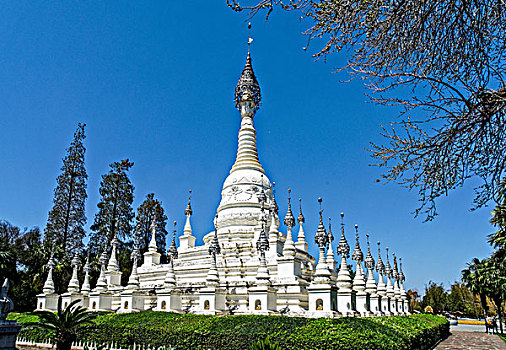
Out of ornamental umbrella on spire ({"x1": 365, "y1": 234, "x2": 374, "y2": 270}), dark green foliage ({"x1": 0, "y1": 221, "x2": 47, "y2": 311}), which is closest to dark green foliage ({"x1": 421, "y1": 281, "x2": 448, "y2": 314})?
ornamental umbrella on spire ({"x1": 365, "y1": 234, "x2": 374, "y2": 270})

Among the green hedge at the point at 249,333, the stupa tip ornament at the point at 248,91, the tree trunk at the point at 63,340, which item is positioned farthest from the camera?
the stupa tip ornament at the point at 248,91

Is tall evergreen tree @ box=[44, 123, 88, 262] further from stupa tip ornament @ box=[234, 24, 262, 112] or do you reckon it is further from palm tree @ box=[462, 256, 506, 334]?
palm tree @ box=[462, 256, 506, 334]

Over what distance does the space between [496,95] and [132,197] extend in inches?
1617

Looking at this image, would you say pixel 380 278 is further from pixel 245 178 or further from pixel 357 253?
pixel 245 178

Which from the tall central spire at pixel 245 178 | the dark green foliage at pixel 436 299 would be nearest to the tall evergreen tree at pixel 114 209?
the tall central spire at pixel 245 178

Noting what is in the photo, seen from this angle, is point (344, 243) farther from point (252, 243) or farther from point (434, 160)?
point (434, 160)

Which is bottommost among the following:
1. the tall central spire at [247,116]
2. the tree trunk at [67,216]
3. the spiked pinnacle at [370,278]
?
the spiked pinnacle at [370,278]

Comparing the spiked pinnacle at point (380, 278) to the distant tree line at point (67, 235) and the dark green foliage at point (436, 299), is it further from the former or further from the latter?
the dark green foliage at point (436, 299)

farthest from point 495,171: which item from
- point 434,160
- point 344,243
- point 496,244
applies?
point 496,244

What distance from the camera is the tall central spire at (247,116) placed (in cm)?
3531

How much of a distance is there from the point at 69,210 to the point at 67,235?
7.29 ft

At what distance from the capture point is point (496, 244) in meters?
29.0

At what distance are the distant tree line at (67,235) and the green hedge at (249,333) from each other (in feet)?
60.8

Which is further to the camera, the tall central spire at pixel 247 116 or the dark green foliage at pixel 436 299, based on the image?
the dark green foliage at pixel 436 299
